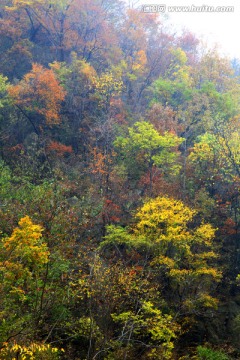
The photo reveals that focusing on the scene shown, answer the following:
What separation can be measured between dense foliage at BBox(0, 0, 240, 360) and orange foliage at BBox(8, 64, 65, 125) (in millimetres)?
98

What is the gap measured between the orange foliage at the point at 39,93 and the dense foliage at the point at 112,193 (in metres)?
0.10

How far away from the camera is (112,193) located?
78.7 feet

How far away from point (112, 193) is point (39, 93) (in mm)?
10763

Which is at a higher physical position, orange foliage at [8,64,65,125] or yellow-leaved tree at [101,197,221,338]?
orange foliage at [8,64,65,125]

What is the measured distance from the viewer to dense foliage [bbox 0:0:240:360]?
40.8 ft

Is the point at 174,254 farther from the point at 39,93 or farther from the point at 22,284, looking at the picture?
the point at 39,93

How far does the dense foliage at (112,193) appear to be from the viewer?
1244 cm

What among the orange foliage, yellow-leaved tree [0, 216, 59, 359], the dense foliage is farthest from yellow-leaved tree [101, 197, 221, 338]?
the orange foliage

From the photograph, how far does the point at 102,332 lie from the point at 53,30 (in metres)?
34.3

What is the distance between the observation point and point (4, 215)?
1656 cm

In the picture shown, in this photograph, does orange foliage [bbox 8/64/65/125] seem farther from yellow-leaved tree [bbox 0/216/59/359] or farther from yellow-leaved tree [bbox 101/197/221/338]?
yellow-leaved tree [bbox 0/216/59/359]

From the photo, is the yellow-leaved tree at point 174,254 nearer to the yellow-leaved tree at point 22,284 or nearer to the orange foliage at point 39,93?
the yellow-leaved tree at point 22,284

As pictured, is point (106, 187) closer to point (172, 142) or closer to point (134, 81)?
point (172, 142)

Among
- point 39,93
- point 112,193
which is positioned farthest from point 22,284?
point 39,93
